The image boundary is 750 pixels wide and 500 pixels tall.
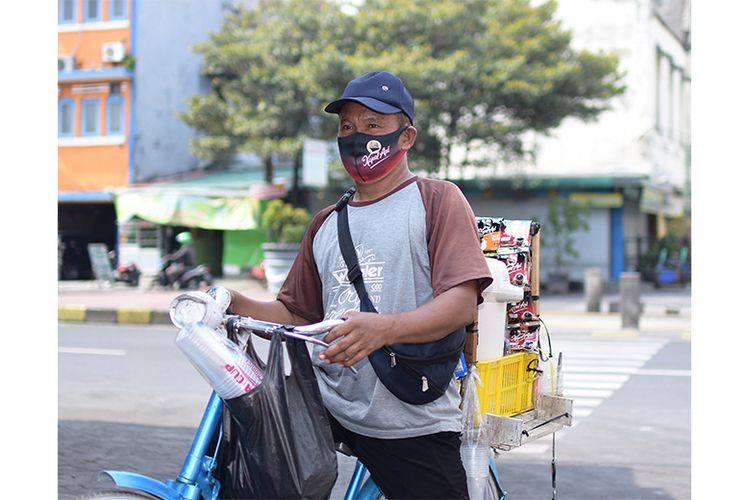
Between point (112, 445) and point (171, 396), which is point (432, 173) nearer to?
point (171, 396)

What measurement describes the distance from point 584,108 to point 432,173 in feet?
13.9

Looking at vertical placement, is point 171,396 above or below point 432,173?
below

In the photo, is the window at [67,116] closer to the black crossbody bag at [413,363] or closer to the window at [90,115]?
the window at [90,115]

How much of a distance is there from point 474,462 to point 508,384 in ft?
1.46

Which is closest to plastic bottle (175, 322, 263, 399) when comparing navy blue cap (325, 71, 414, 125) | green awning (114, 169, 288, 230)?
navy blue cap (325, 71, 414, 125)

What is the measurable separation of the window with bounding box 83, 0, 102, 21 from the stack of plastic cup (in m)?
24.7

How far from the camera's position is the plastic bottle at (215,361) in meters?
2.05

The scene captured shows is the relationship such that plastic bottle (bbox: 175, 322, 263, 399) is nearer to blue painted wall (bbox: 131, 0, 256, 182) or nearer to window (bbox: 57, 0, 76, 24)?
blue painted wall (bbox: 131, 0, 256, 182)

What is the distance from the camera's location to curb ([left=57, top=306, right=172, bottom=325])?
50.3 ft
